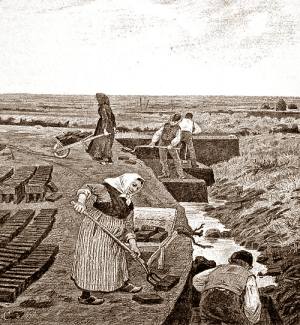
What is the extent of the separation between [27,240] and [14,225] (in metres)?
0.32

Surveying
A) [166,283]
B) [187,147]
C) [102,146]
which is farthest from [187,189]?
[166,283]

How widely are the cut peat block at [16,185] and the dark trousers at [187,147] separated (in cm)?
194

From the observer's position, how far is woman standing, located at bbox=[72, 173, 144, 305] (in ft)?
22.4

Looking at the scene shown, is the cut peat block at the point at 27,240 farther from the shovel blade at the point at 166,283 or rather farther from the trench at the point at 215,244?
the trench at the point at 215,244

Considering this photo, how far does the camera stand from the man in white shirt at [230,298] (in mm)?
6039

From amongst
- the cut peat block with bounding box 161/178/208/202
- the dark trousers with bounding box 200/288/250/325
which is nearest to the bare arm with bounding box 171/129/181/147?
the cut peat block with bounding box 161/178/208/202

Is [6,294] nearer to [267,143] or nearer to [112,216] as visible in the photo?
[112,216]

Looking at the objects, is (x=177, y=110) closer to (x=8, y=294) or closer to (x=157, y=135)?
(x=157, y=135)

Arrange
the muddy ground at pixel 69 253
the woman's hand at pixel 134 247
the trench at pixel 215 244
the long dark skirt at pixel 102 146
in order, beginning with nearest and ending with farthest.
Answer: the muddy ground at pixel 69 253, the woman's hand at pixel 134 247, the trench at pixel 215 244, the long dark skirt at pixel 102 146

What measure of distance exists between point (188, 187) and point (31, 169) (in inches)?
79.7

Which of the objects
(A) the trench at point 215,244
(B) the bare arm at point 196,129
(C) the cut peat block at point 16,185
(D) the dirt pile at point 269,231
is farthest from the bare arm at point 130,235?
(B) the bare arm at point 196,129

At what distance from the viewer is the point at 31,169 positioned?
8078 millimetres

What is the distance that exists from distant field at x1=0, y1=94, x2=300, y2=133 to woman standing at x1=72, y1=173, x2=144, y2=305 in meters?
1.29

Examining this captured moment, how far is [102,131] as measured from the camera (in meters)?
8.17
